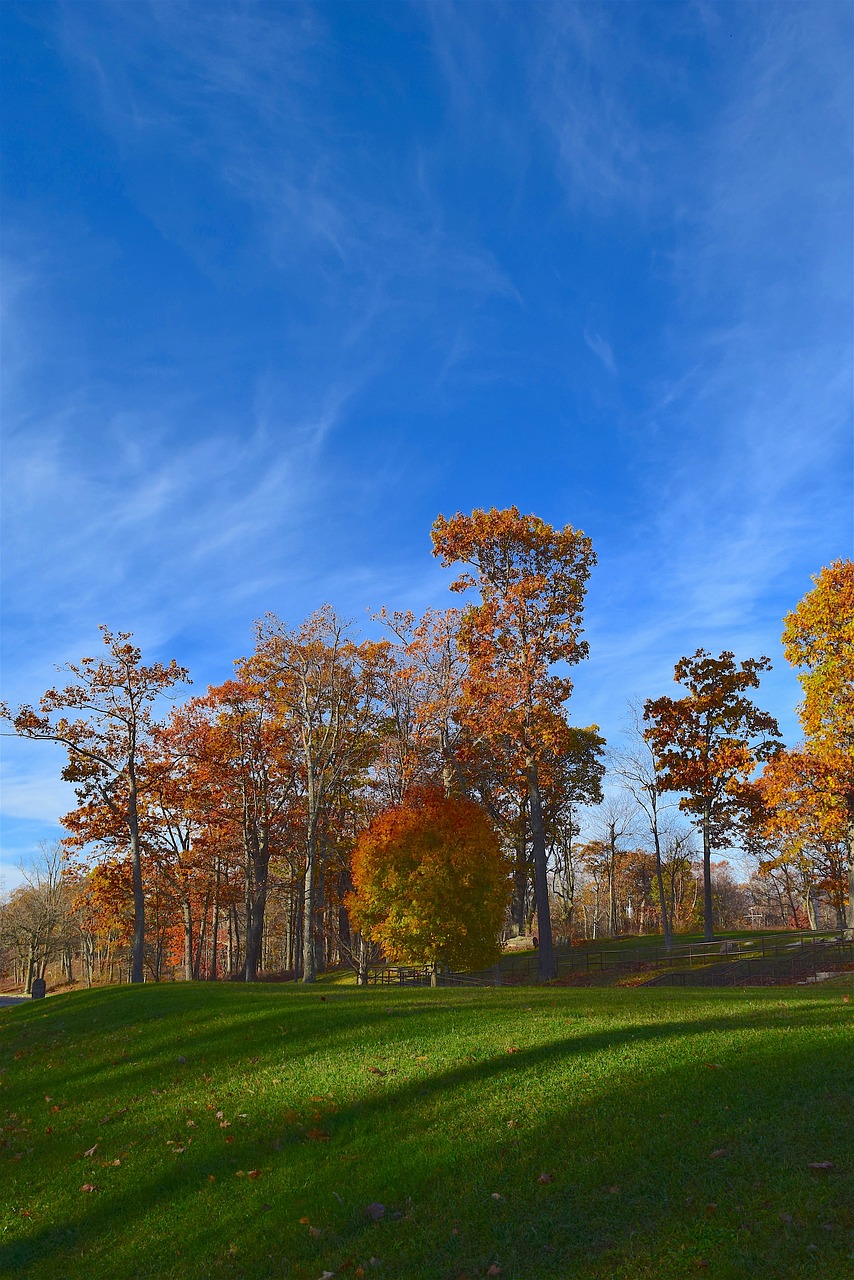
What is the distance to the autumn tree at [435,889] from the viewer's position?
24.8 metres

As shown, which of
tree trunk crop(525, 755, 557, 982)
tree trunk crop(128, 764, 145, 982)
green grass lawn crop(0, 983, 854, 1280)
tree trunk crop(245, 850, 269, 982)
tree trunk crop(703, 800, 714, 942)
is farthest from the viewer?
tree trunk crop(245, 850, 269, 982)

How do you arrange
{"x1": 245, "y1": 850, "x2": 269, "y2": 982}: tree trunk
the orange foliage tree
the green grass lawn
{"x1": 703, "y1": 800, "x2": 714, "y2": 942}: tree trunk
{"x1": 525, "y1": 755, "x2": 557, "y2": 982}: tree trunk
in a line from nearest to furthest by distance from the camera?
the green grass lawn → {"x1": 525, "y1": 755, "x2": 557, "y2": 982}: tree trunk → the orange foliage tree → {"x1": 703, "y1": 800, "x2": 714, "y2": 942}: tree trunk → {"x1": 245, "y1": 850, "x2": 269, "y2": 982}: tree trunk

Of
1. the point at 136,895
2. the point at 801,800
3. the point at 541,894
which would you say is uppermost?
the point at 801,800

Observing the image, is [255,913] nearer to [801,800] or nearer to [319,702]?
[319,702]

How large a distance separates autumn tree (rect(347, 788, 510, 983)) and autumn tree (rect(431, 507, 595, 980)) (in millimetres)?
2830

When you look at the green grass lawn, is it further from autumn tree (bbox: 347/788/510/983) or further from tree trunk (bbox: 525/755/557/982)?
tree trunk (bbox: 525/755/557/982)

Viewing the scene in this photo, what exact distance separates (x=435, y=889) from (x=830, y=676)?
1720 cm

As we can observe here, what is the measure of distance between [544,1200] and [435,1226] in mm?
991

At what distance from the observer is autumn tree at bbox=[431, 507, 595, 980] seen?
2809 cm

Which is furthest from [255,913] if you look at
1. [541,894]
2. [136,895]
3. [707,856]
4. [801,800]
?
[801,800]

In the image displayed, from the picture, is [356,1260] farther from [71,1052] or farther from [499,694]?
[499,694]

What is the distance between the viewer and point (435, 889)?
2486 cm

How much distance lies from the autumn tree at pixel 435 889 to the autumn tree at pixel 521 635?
111 inches

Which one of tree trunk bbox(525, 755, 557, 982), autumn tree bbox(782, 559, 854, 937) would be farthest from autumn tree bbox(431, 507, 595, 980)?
autumn tree bbox(782, 559, 854, 937)
